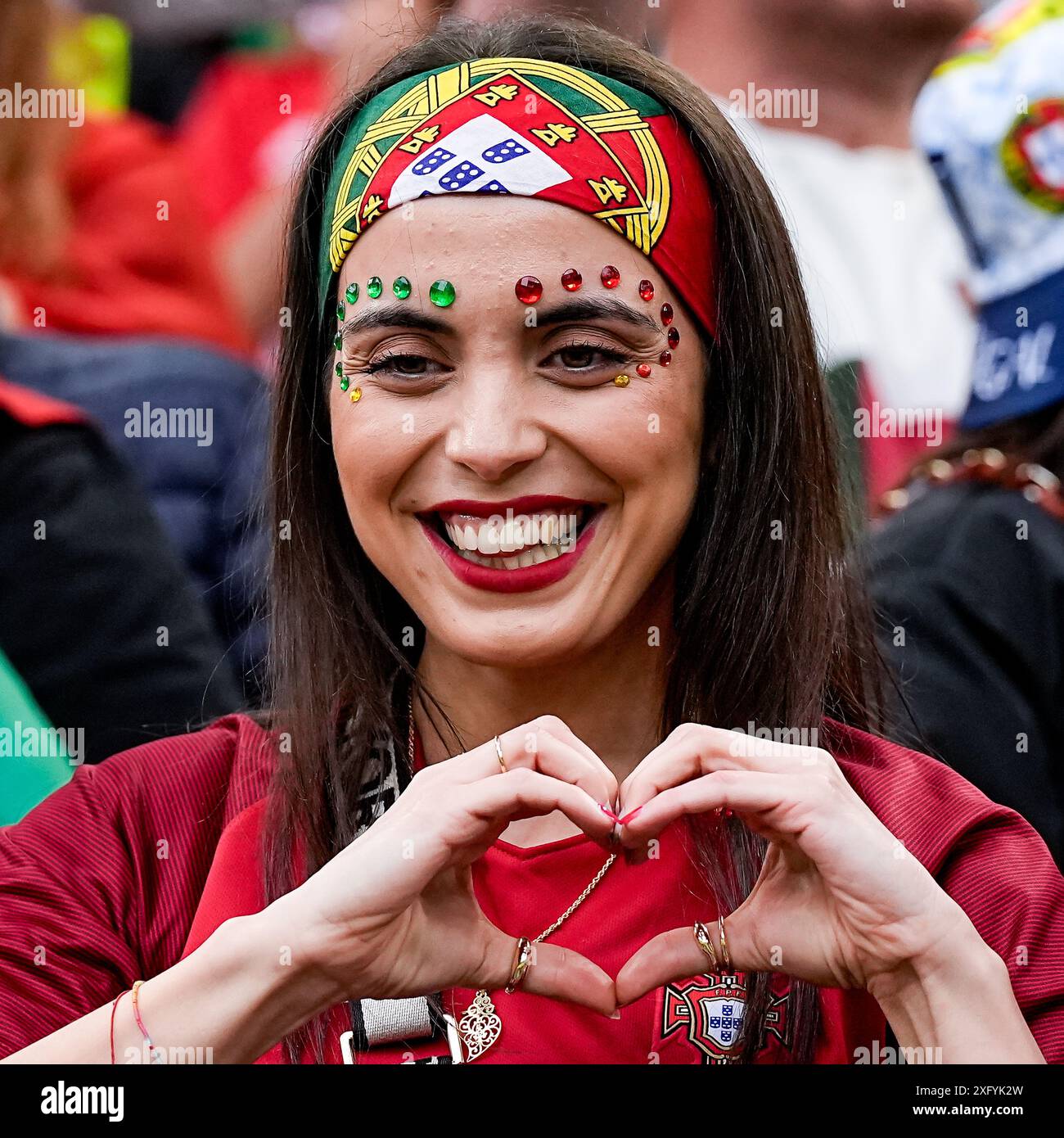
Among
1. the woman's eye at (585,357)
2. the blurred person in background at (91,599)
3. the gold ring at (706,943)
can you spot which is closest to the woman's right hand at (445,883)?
the gold ring at (706,943)

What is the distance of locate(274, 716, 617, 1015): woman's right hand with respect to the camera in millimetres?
2053

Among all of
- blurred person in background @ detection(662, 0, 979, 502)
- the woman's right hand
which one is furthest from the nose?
blurred person in background @ detection(662, 0, 979, 502)

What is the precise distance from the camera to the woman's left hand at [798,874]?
2.06m

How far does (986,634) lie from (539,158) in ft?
4.97

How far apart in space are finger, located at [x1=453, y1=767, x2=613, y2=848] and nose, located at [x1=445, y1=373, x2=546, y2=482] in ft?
1.36

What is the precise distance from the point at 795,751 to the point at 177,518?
2232mm

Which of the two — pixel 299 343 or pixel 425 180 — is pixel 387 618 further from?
pixel 425 180

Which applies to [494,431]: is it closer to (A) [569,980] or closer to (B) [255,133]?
(A) [569,980]

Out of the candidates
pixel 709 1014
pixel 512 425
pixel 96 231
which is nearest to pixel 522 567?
pixel 512 425

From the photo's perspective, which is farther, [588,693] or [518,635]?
[588,693]

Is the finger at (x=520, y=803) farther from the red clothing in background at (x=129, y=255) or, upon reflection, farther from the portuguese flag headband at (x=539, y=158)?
the red clothing in background at (x=129, y=255)

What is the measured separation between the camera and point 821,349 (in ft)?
9.28

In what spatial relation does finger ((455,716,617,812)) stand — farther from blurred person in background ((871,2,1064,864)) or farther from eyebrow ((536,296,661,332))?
blurred person in background ((871,2,1064,864))

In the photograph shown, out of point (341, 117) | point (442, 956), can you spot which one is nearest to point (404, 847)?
point (442, 956)
